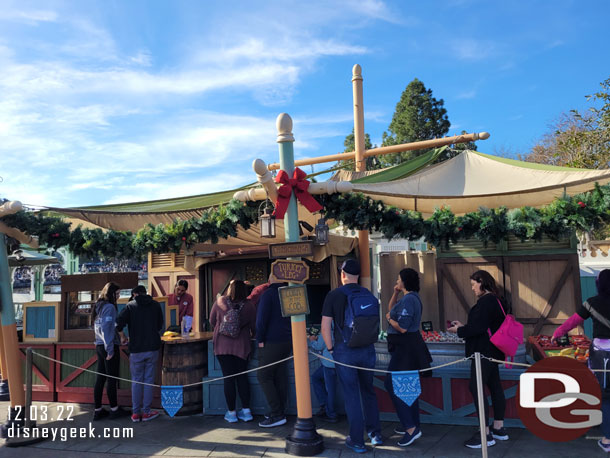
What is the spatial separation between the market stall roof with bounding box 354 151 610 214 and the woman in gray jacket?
11.4 ft

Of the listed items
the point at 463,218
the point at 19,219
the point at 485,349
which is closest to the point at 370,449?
the point at 485,349

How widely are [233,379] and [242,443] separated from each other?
86cm

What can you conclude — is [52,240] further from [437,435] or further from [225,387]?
[437,435]

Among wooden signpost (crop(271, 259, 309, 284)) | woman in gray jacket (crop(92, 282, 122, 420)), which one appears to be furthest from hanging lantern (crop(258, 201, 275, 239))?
woman in gray jacket (crop(92, 282, 122, 420))

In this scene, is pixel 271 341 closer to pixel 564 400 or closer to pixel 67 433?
pixel 67 433

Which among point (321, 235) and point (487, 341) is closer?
point (487, 341)

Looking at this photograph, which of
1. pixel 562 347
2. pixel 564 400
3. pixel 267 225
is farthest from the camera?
pixel 562 347

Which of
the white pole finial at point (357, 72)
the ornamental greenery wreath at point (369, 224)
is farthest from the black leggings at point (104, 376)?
the white pole finial at point (357, 72)

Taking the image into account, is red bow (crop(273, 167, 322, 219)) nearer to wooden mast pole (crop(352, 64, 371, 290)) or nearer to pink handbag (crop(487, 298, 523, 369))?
pink handbag (crop(487, 298, 523, 369))

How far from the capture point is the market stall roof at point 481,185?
5.68 meters

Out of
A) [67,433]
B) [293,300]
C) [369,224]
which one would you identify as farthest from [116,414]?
[369,224]

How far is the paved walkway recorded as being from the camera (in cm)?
467

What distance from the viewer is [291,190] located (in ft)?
16.3

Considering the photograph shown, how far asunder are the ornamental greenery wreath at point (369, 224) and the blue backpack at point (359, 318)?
959 millimetres
